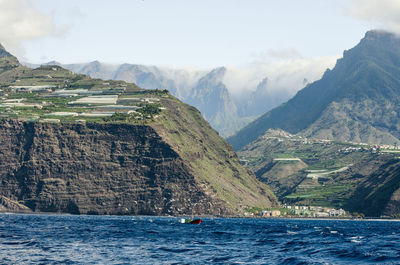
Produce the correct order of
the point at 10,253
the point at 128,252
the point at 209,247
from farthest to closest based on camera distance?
1. the point at 209,247
2. the point at 128,252
3. the point at 10,253

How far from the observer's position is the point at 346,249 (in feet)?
498

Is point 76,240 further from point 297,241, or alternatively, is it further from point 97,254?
point 297,241

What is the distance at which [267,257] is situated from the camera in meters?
140

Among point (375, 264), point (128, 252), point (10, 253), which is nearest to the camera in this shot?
point (375, 264)

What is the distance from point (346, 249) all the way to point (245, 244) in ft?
104

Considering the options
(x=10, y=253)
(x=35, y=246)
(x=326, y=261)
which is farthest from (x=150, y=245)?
(x=326, y=261)

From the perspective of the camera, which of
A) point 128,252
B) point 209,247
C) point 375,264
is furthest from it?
point 209,247

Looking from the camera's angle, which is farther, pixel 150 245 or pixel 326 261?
pixel 150 245

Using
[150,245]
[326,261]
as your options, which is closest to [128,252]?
[150,245]

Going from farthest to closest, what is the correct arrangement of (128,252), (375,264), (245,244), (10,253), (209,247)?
(245,244) → (209,247) → (128,252) → (10,253) → (375,264)

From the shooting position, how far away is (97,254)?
142m

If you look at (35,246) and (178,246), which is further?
(178,246)

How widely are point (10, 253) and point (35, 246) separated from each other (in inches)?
614

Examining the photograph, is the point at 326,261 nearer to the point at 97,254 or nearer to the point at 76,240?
the point at 97,254
